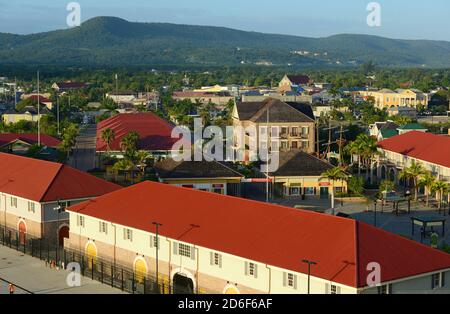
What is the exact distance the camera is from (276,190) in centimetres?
6669

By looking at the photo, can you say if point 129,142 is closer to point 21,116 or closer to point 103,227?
point 103,227

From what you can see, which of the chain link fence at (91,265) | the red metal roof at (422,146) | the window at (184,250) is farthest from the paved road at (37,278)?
the red metal roof at (422,146)

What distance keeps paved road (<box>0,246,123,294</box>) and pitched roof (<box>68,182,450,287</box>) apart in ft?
11.8

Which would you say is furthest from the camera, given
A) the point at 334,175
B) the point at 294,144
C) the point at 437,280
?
the point at 294,144

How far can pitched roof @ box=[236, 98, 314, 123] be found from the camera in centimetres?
8688

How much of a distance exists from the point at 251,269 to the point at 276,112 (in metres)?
55.8

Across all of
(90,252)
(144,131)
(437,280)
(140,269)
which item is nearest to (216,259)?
(140,269)

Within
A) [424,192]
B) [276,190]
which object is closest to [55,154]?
[276,190]

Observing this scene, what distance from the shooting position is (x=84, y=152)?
93.1m

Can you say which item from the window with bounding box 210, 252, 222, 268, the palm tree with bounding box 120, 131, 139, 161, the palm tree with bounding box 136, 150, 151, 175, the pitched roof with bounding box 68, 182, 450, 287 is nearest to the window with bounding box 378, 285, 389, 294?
the pitched roof with bounding box 68, 182, 450, 287

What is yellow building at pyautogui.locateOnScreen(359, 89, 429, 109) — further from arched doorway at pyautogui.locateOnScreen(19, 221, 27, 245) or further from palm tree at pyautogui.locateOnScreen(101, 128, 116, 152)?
arched doorway at pyautogui.locateOnScreen(19, 221, 27, 245)

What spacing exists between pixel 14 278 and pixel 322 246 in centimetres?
1669

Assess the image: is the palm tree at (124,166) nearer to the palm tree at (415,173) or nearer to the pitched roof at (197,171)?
the pitched roof at (197,171)

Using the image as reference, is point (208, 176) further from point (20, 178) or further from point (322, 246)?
point (322, 246)
